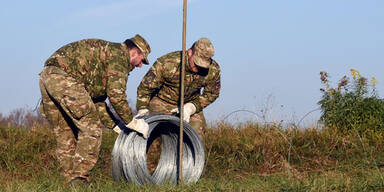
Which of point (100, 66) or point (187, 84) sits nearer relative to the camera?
point (100, 66)

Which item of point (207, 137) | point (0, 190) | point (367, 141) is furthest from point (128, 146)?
point (367, 141)

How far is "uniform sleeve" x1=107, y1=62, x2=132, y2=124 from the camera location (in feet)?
19.8

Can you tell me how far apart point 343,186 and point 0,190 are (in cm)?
403

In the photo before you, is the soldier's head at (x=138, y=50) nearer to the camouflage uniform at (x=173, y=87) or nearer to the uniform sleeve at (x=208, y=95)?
the camouflage uniform at (x=173, y=87)

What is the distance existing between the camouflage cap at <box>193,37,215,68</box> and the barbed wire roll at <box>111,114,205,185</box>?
90 centimetres

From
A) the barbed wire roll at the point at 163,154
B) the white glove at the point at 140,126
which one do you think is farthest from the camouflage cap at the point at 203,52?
the white glove at the point at 140,126

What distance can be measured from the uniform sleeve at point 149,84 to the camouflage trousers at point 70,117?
1173 mm

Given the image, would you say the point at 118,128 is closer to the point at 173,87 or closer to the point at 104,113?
the point at 104,113

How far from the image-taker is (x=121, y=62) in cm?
619

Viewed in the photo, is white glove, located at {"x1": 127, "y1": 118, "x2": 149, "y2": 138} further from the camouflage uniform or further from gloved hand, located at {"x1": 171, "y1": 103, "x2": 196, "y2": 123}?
gloved hand, located at {"x1": 171, "y1": 103, "x2": 196, "y2": 123}

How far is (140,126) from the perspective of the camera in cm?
649

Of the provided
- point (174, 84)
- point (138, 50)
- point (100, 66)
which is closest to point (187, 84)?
point (174, 84)

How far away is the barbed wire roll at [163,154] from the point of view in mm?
6621

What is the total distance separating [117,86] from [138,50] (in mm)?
617
